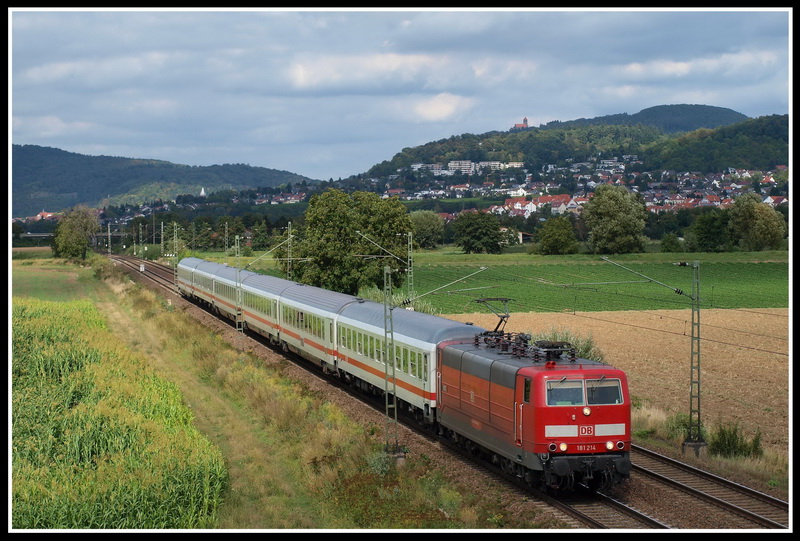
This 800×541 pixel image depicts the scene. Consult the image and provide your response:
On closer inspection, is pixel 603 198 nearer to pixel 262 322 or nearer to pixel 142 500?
pixel 262 322

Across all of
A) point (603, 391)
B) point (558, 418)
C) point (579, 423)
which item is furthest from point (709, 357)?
point (558, 418)

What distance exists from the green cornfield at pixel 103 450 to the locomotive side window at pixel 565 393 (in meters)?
8.38

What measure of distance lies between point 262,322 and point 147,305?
24199 mm

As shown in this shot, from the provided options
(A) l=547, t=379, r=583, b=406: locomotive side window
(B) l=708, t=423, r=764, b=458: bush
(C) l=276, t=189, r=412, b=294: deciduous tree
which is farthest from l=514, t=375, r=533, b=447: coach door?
(C) l=276, t=189, r=412, b=294: deciduous tree

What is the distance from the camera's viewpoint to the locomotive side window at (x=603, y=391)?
20078 millimetres

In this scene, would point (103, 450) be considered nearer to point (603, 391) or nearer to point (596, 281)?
point (603, 391)

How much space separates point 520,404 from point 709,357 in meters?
29.4

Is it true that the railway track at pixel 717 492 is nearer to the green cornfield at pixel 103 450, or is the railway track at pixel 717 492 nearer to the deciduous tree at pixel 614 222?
the green cornfield at pixel 103 450

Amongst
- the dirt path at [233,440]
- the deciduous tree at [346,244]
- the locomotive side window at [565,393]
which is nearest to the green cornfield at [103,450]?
the dirt path at [233,440]

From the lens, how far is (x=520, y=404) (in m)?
20.5

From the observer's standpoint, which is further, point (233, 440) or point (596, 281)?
point (596, 281)

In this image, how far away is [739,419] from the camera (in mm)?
31875

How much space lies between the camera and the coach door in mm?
20250

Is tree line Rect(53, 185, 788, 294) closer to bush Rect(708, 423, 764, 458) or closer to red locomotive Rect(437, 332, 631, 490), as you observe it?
bush Rect(708, 423, 764, 458)
